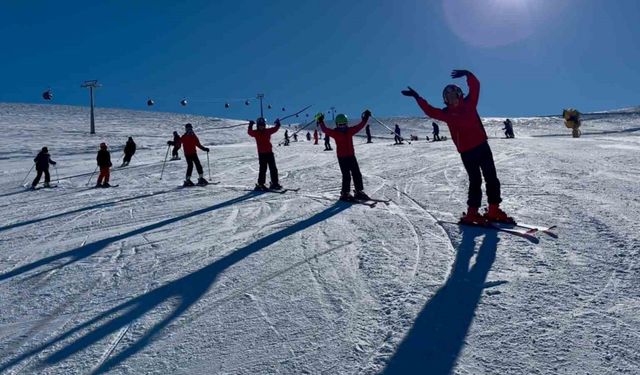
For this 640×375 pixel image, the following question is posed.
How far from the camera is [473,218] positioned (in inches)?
214

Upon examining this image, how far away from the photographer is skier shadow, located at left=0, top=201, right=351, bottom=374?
8.77 ft

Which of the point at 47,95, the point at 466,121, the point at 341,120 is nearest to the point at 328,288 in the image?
the point at 466,121

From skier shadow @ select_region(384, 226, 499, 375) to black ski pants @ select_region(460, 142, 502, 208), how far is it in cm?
167

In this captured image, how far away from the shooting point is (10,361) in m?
2.64

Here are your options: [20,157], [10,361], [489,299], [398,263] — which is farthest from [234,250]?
[20,157]

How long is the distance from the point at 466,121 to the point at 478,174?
0.70m

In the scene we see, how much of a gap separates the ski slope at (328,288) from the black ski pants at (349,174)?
89 cm

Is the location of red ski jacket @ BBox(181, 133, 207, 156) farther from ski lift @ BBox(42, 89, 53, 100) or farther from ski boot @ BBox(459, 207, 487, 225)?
ski lift @ BBox(42, 89, 53, 100)

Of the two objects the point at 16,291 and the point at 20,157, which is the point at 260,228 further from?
the point at 20,157

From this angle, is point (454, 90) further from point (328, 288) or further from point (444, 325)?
point (444, 325)

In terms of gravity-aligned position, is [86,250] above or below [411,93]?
below

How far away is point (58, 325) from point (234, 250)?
2041 millimetres

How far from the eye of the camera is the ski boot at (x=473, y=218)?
5363 mm

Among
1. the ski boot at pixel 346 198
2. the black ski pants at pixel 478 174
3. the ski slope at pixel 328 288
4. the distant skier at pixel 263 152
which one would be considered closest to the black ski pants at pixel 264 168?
the distant skier at pixel 263 152
